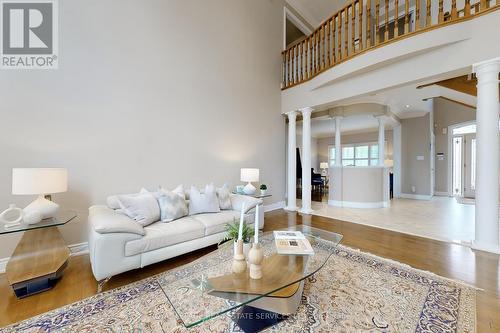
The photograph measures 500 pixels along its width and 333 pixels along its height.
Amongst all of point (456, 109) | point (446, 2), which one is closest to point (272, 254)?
point (446, 2)

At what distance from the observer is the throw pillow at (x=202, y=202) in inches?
118

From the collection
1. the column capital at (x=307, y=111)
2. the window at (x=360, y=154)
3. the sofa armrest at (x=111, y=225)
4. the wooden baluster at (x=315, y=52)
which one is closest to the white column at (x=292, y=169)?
the column capital at (x=307, y=111)

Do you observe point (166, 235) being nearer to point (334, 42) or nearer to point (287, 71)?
point (334, 42)

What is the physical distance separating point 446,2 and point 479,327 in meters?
6.62

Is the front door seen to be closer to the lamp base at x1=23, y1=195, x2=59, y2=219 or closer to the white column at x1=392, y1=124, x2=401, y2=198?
the white column at x1=392, y1=124, x2=401, y2=198

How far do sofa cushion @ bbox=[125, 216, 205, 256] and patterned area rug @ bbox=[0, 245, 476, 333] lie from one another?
1.03ft

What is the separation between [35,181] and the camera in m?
1.94

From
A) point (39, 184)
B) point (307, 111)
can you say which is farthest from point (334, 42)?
point (39, 184)

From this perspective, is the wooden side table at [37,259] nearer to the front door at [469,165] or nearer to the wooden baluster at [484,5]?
→ the wooden baluster at [484,5]

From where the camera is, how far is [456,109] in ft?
23.5

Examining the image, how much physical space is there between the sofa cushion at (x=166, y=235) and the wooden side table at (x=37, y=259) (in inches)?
26.2

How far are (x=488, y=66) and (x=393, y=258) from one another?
2598mm

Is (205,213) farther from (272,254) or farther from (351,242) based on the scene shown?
(351,242)

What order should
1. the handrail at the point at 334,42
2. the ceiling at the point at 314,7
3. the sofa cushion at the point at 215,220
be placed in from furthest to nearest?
the ceiling at the point at 314,7
the handrail at the point at 334,42
the sofa cushion at the point at 215,220
